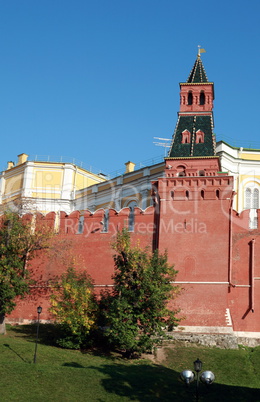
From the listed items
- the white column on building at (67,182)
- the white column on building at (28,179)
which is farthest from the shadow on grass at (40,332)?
the white column on building at (28,179)

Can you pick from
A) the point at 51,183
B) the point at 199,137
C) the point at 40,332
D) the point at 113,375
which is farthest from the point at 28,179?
the point at 113,375

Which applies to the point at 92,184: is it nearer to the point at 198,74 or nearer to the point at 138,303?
the point at 198,74

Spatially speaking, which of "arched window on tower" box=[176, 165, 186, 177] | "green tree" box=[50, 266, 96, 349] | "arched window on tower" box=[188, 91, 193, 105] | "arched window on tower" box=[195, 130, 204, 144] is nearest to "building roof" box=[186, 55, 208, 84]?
"arched window on tower" box=[188, 91, 193, 105]

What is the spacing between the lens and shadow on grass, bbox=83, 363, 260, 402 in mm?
20453

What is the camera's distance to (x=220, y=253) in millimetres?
28531

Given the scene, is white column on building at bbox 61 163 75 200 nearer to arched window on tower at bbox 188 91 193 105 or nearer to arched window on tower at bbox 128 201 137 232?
arched window on tower at bbox 128 201 137 232

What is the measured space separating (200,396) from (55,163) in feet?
101

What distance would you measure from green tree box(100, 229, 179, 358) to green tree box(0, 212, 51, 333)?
13.1 ft

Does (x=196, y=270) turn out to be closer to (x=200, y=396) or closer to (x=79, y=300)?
(x=79, y=300)

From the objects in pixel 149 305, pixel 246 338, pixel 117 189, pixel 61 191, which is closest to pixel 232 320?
pixel 246 338

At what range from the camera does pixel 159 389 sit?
69.0 ft

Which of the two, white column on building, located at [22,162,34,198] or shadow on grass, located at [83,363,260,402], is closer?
shadow on grass, located at [83,363,260,402]

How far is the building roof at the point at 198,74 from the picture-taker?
3449cm

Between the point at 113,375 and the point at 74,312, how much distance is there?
15.0 ft
